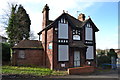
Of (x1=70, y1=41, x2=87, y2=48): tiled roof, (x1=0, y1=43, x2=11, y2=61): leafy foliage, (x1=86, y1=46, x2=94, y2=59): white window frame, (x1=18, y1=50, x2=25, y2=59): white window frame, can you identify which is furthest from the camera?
(x1=0, y1=43, x2=11, y2=61): leafy foliage

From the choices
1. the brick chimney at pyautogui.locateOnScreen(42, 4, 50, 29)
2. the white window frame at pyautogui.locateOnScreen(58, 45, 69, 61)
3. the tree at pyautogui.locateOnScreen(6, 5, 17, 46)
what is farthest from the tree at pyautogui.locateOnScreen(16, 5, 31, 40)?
the white window frame at pyautogui.locateOnScreen(58, 45, 69, 61)

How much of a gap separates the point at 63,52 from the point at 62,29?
329 cm

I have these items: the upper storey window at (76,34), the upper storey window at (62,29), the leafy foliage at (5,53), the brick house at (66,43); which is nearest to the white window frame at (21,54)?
the brick house at (66,43)

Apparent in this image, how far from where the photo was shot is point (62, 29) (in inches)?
651

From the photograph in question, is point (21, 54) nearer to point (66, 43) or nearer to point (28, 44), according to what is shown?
point (28, 44)

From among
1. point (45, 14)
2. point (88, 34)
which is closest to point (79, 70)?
point (88, 34)

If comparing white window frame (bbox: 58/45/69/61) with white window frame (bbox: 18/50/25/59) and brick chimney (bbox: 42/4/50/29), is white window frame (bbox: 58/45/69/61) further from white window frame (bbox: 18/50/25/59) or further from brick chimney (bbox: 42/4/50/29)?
white window frame (bbox: 18/50/25/59)

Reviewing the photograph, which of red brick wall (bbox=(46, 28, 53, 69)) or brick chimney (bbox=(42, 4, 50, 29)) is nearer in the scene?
red brick wall (bbox=(46, 28, 53, 69))

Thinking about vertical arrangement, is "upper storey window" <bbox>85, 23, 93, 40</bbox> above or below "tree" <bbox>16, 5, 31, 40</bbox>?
below

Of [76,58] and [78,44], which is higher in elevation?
[78,44]

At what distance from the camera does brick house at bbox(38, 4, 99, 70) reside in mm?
16000

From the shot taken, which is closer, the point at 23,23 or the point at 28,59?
the point at 28,59

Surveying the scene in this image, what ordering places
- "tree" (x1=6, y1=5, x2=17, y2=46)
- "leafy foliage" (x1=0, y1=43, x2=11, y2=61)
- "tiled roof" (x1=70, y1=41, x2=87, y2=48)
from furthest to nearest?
"tree" (x1=6, y1=5, x2=17, y2=46) < "leafy foliage" (x1=0, y1=43, x2=11, y2=61) < "tiled roof" (x1=70, y1=41, x2=87, y2=48)

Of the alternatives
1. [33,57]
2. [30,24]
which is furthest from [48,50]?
[30,24]
